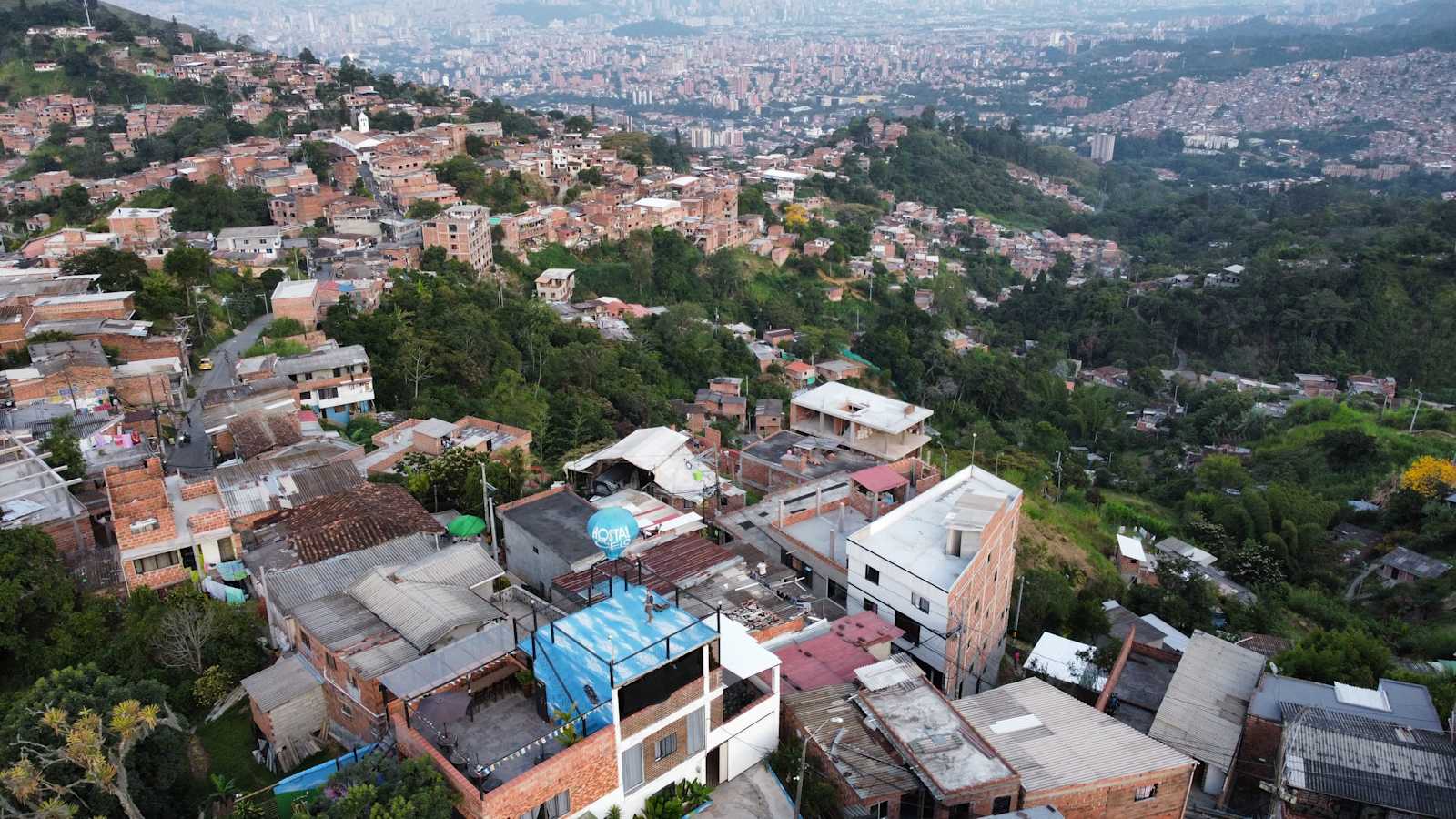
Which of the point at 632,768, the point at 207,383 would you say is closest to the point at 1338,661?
the point at 632,768

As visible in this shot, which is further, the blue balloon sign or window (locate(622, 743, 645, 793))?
the blue balloon sign

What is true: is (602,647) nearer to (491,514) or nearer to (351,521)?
(351,521)

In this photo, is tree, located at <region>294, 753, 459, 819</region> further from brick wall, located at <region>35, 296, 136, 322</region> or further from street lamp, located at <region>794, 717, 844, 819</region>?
brick wall, located at <region>35, 296, 136, 322</region>

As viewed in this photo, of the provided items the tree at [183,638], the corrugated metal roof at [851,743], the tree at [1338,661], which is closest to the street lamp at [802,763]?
the corrugated metal roof at [851,743]

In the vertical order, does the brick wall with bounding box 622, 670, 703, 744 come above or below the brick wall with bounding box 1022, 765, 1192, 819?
above

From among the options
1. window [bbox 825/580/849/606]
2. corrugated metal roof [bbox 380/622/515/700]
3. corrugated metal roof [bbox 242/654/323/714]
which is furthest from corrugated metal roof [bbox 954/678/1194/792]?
corrugated metal roof [bbox 242/654/323/714]

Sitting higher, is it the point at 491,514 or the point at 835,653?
the point at 491,514

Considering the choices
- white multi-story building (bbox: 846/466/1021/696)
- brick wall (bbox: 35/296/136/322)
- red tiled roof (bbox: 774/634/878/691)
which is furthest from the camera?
brick wall (bbox: 35/296/136/322)
